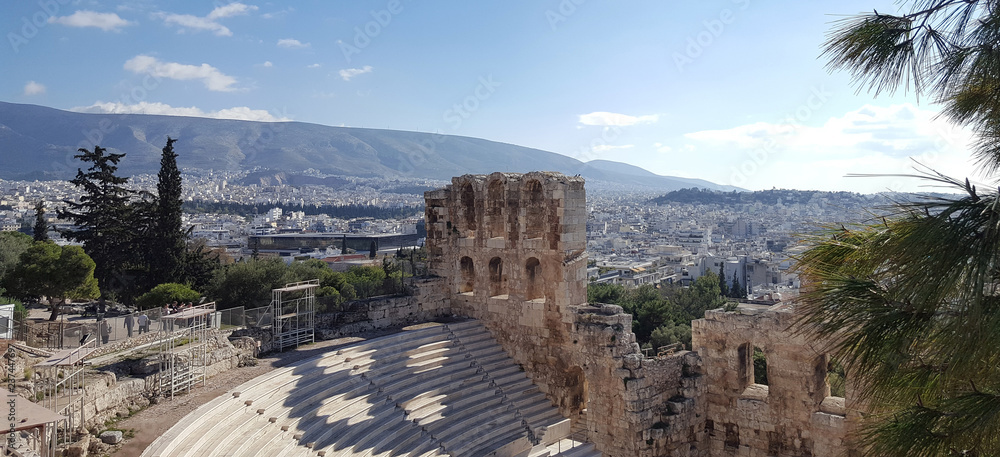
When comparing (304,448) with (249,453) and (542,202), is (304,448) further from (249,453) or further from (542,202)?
(542,202)

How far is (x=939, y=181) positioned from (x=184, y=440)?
11.2 metres

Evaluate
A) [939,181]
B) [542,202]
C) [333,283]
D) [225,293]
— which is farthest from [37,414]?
[333,283]

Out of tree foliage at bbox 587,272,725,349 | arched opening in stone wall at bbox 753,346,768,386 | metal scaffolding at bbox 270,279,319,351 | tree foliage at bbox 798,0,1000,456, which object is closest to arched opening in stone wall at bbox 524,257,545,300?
metal scaffolding at bbox 270,279,319,351

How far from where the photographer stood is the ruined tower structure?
15891 mm

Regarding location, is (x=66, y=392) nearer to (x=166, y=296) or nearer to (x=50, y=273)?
(x=50, y=273)

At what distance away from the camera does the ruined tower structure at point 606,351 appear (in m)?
15.9

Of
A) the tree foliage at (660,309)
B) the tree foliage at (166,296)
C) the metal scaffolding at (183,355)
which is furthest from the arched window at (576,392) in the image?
the tree foliage at (166,296)

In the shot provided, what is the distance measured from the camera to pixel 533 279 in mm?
20438

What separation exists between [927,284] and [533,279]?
16179 mm

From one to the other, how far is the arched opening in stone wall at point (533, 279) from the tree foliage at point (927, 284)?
46.0 ft

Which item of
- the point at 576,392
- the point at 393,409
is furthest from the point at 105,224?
the point at 576,392

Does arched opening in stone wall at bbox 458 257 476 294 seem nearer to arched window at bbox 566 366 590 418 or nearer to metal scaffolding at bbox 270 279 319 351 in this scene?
arched window at bbox 566 366 590 418

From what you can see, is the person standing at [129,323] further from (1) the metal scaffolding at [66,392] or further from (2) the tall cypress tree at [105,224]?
(2) the tall cypress tree at [105,224]

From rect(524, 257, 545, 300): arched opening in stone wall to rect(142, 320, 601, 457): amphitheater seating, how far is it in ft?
6.46
